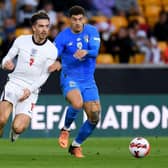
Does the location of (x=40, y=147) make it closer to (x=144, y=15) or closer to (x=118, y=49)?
(x=118, y=49)

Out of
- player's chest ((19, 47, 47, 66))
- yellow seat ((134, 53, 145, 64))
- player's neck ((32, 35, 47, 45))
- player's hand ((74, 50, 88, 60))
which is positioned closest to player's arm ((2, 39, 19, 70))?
player's chest ((19, 47, 47, 66))

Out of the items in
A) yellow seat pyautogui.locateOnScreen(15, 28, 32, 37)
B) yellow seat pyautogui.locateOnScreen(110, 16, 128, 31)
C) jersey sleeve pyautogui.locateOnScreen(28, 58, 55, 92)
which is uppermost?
yellow seat pyautogui.locateOnScreen(110, 16, 128, 31)

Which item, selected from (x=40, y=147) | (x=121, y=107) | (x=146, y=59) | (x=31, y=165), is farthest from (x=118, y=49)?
(x=31, y=165)

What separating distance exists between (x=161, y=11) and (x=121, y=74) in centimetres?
495

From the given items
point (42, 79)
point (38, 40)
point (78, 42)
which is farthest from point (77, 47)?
point (42, 79)

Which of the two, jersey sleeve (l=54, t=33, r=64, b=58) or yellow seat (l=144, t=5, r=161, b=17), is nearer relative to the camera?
jersey sleeve (l=54, t=33, r=64, b=58)

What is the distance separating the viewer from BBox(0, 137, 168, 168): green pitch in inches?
523

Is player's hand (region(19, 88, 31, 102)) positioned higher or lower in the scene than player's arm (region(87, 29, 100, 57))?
lower

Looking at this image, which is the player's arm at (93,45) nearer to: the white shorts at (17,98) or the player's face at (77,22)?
the player's face at (77,22)

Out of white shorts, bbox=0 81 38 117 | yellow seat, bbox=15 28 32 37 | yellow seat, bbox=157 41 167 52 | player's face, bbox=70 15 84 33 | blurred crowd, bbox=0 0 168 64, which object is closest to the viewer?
white shorts, bbox=0 81 38 117

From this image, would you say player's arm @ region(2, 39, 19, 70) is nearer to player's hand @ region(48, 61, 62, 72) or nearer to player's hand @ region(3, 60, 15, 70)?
player's hand @ region(3, 60, 15, 70)

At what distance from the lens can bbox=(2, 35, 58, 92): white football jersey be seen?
46.7 ft

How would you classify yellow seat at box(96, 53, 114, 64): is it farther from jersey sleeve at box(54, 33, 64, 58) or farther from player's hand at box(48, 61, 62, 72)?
player's hand at box(48, 61, 62, 72)

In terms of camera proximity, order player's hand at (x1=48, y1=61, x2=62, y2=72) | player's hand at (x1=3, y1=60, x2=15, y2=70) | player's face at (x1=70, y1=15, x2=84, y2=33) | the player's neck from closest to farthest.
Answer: player's hand at (x1=3, y1=60, x2=15, y2=70), player's hand at (x1=48, y1=61, x2=62, y2=72), the player's neck, player's face at (x1=70, y1=15, x2=84, y2=33)
